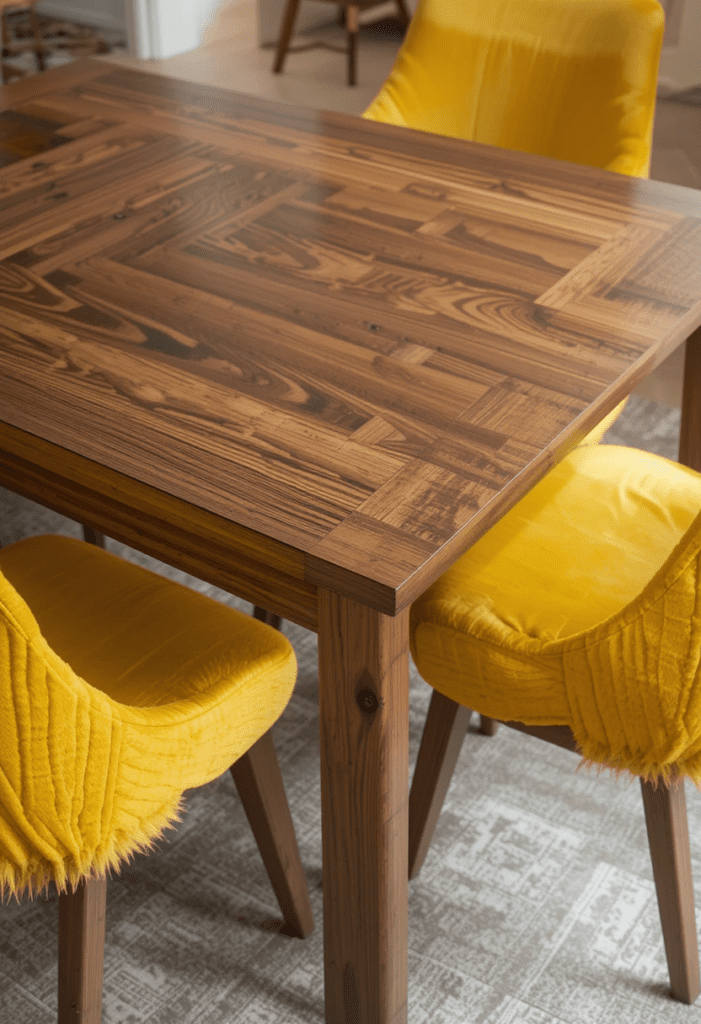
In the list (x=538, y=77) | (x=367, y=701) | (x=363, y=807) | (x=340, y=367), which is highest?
(x=538, y=77)

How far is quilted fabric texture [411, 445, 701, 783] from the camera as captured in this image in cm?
103

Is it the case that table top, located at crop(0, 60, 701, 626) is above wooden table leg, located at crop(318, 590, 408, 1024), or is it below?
above

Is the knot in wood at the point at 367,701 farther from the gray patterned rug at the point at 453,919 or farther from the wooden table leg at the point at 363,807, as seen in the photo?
the gray patterned rug at the point at 453,919

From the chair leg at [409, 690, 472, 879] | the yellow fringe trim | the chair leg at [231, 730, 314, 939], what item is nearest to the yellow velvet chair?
the chair leg at [409, 690, 472, 879]

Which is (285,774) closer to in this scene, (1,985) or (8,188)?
(1,985)

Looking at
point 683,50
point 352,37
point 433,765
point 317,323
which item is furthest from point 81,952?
point 683,50

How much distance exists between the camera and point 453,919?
57.4 inches

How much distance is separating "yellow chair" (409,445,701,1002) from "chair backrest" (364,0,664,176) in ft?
2.34

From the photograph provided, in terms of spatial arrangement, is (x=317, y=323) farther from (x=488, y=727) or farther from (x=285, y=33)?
(x=285, y=33)

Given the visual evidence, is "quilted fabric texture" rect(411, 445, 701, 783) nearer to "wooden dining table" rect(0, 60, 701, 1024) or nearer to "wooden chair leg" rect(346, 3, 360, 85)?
"wooden dining table" rect(0, 60, 701, 1024)

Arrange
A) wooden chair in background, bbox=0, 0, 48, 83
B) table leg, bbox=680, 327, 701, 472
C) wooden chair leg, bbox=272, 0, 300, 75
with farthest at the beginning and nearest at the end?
wooden chair leg, bbox=272, 0, 300, 75 → wooden chair in background, bbox=0, 0, 48, 83 → table leg, bbox=680, 327, 701, 472

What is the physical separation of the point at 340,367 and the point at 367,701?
0.37m

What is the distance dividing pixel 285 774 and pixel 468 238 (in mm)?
843

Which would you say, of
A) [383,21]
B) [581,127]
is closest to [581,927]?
[581,127]
